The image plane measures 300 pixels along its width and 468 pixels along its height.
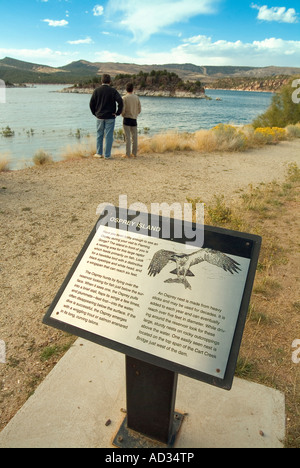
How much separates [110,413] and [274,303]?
1.97 meters

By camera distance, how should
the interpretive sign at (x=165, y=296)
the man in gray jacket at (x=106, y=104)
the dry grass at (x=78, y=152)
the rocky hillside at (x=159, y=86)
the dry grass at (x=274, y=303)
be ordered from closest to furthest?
the interpretive sign at (x=165, y=296) → the dry grass at (x=274, y=303) → the man in gray jacket at (x=106, y=104) → the dry grass at (x=78, y=152) → the rocky hillside at (x=159, y=86)

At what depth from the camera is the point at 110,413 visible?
2.11 meters

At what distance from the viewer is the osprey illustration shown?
169cm

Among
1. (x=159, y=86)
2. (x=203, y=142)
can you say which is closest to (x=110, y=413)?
(x=203, y=142)

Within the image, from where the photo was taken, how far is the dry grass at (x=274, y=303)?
2422 millimetres

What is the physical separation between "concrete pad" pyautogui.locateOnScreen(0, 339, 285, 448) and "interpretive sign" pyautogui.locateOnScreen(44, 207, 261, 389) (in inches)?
29.0

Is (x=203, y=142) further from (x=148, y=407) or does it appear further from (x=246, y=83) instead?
(x=246, y=83)

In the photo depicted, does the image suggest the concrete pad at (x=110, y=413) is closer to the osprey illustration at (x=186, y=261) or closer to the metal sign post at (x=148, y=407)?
the metal sign post at (x=148, y=407)

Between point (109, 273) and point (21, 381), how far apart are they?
123cm

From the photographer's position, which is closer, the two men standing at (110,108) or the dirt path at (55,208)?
the dirt path at (55,208)

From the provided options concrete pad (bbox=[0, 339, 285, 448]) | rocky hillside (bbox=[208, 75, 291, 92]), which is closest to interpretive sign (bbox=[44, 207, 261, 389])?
concrete pad (bbox=[0, 339, 285, 448])

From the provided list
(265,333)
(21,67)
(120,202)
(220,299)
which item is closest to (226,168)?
(120,202)

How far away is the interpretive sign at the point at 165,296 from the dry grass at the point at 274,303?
1040 mm

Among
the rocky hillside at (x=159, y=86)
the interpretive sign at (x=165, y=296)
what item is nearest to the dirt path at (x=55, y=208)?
the interpretive sign at (x=165, y=296)
